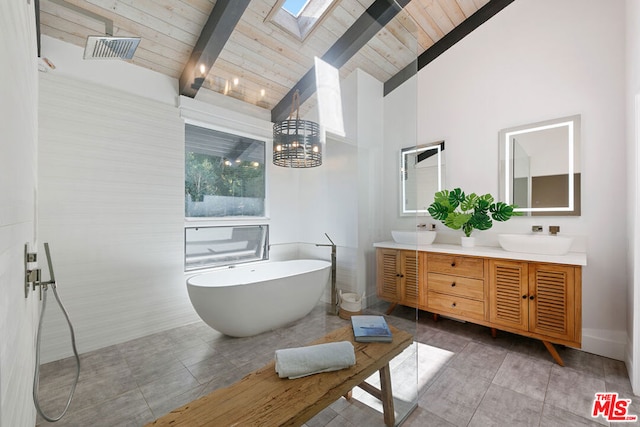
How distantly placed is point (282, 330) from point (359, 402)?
687 millimetres

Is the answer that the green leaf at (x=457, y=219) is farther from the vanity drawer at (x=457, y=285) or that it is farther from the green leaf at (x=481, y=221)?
the vanity drawer at (x=457, y=285)

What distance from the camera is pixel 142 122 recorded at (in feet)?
8.17

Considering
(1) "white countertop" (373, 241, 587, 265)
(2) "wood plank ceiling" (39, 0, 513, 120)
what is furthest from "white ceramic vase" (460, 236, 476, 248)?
(2) "wood plank ceiling" (39, 0, 513, 120)

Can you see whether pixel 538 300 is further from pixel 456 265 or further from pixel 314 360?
pixel 314 360

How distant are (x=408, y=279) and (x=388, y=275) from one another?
0.19 m

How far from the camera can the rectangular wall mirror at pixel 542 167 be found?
2615 millimetres

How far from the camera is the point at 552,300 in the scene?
7.57 feet

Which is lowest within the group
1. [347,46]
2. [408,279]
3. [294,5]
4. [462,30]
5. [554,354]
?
[554,354]

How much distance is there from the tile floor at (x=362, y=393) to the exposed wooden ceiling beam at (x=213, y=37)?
184 centimetres

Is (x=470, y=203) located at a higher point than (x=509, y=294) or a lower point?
higher

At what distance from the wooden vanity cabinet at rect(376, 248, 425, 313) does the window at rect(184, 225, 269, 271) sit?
4.72 feet

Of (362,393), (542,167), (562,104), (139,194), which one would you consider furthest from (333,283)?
(562,104)

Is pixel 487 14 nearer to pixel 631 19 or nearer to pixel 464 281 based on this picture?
pixel 631 19

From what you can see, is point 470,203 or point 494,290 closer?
point 494,290
